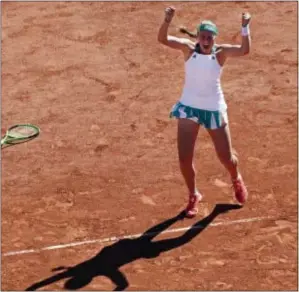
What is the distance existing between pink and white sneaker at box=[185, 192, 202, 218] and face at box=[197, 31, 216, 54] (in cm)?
183

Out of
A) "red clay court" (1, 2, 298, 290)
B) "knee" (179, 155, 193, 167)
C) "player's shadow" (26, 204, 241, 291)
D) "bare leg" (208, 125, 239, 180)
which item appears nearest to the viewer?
"player's shadow" (26, 204, 241, 291)

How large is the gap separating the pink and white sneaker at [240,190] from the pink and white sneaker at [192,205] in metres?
0.46

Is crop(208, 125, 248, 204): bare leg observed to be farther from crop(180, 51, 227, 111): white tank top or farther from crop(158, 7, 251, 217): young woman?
crop(180, 51, 227, 111): white tank top

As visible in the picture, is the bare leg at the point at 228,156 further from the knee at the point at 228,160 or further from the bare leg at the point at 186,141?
the bare leg at the point at 186,141

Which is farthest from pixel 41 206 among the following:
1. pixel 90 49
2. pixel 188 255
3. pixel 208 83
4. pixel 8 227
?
pixel 90 49

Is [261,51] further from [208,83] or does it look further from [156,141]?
[208,83]

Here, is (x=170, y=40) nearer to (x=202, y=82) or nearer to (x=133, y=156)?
(x=202, y=82)

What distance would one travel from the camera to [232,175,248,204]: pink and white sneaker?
32.2 feet

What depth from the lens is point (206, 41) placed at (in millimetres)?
8922

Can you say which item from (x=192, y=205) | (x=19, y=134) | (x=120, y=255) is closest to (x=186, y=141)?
(x=192, y=205)

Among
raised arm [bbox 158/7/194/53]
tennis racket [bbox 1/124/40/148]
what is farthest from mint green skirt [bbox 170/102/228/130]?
tennis racket [bbox 1/124/40/148]

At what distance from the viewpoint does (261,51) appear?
46.9 feet

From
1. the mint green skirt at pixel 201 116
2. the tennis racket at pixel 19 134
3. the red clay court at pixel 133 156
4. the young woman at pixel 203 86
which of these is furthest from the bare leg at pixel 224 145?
the tennis racket at pixel 19 134

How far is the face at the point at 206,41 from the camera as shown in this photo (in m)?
8.90
